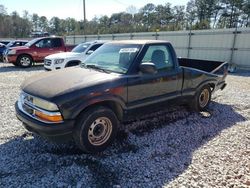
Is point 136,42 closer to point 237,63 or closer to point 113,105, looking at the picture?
point 113,105

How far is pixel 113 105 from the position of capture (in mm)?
3941

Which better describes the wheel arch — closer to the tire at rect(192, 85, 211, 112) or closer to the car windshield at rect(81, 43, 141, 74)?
the car windshield at rect(81, 43, 141, 74)

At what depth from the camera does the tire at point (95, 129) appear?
11.5ft

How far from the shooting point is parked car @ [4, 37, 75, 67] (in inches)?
531

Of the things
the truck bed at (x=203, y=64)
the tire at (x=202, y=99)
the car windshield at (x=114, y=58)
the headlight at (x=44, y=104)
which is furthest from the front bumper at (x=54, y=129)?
the truck bed at (x=203, y=64)

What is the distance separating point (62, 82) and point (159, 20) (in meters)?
46.7

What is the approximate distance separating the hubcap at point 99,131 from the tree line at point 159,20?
2421 cm

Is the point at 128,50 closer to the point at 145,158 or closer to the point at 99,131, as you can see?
the point at 99,131

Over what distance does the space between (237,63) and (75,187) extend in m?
14.0

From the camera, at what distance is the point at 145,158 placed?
12.0 feet

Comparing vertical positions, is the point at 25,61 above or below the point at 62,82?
below

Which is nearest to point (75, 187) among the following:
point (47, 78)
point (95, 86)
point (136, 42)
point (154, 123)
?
point (95, 86)

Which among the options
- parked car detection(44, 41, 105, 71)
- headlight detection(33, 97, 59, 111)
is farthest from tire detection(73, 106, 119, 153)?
parked car detection(44, 41, 105, 71)

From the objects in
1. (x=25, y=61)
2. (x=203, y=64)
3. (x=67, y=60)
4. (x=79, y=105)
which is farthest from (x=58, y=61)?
(x=79, y=105)
